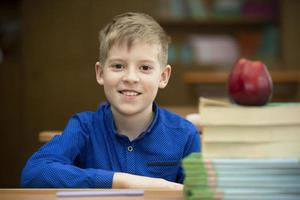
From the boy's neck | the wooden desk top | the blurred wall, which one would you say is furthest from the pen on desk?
the blurred wall

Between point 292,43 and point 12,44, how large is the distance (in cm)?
228

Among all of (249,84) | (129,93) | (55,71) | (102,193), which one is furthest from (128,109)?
(55,71)

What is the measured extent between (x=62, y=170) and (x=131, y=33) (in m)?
0.38

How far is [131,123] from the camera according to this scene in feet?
4.93

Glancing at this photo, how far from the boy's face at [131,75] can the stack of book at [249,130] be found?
524 mm

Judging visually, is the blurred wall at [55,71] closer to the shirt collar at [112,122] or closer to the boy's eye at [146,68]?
the shirt collar at [112,122]

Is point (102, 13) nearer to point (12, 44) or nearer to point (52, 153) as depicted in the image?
point (12, 44)

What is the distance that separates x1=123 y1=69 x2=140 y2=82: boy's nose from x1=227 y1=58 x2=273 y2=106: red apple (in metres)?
0.45

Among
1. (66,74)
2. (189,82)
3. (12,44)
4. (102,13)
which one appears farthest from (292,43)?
(12,44)

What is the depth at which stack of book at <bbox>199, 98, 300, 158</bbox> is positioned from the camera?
85 cm

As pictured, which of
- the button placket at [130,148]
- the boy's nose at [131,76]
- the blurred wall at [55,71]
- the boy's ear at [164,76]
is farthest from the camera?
the blurred wall at [55,71]

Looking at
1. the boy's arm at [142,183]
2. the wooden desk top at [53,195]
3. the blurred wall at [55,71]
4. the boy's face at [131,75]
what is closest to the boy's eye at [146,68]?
the boy's face at [131,75]

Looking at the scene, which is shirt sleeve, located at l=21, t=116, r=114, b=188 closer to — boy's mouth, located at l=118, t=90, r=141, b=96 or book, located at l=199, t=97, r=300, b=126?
boy's mouth, located at l=118, t=90, r=141, b=96

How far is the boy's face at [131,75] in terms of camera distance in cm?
137
